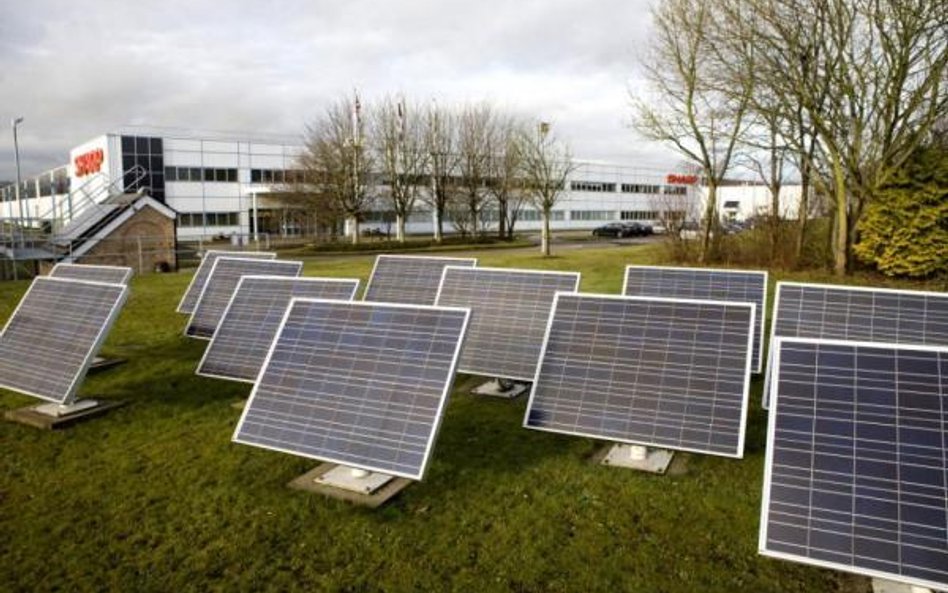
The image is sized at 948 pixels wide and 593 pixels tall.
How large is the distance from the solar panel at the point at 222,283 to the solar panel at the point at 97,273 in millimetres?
1386

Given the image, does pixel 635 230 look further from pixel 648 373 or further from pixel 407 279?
pixel 648 373

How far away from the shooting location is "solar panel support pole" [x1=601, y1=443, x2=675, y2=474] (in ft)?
23.3

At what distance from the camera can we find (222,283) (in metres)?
12.5

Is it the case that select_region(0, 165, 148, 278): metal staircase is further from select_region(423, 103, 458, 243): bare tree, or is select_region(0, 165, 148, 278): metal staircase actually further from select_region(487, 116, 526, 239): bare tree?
select_region(487, 116, 526, 239): bare tree

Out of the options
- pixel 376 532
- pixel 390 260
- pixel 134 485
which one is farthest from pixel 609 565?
pixel 390 260

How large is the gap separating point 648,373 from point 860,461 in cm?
241

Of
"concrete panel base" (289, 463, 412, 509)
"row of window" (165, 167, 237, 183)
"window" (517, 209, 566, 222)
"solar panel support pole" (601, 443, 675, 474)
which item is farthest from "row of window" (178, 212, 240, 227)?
"solar panel support pole" (601, 443, 675, 474)

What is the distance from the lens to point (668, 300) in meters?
7.34

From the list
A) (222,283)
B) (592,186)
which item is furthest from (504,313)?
(592,186)

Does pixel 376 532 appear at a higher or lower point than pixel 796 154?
lower

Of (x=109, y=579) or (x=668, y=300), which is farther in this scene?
(x=668, y=300)

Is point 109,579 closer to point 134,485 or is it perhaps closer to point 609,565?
point 134,485

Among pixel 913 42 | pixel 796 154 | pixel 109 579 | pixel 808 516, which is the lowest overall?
pixel 109 579

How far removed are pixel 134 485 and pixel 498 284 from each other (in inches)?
225
